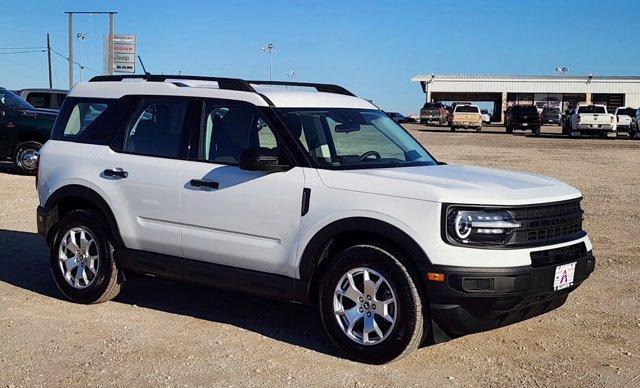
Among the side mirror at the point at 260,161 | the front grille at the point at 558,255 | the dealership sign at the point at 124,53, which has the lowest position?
the front grille at the point at 558,255

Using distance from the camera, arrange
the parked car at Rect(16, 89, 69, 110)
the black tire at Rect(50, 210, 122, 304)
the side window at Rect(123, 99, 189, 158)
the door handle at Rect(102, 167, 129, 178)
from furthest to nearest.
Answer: the parked car at Rect(16, 89, 69, 110), the black tire at Rect(50, 210, 122, 304), the door handle at Rect(102, 167, 129, 178), the side window at Rect(123, 99, 189, 158)

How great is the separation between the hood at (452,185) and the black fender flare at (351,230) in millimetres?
211

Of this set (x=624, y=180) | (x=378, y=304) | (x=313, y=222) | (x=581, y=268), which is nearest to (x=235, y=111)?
(x=313, y=222)

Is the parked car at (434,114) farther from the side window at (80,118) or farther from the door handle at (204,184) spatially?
the door handle at (204,184)

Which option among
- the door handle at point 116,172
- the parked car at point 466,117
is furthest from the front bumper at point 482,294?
the parked car at point 466,117

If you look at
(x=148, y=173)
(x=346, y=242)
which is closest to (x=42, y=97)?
(x=148, y=173)

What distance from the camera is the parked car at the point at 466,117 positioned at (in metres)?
52.0

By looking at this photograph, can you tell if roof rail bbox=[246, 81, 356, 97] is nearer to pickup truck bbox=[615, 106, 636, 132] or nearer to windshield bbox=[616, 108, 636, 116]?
pickup truck bbox=[615, 106, 636, 132]

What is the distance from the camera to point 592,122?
42.8 m

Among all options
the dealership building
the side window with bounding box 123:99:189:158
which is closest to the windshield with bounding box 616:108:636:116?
the dealership building

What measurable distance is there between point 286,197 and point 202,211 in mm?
771

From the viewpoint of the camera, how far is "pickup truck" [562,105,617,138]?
42281mm

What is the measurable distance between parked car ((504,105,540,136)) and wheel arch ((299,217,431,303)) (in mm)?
45395

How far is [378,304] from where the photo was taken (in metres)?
5.49
